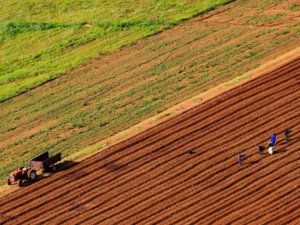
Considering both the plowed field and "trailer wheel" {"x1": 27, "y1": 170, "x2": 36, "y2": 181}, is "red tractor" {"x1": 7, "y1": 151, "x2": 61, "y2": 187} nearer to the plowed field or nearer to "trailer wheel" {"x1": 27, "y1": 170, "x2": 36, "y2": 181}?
"trailer wheel" {"x1": 27, "y1": 170, "x2": 36, "y2": 181}

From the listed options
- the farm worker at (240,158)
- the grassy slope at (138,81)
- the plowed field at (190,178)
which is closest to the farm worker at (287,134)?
the plowed field at (190,178)

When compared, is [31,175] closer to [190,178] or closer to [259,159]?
[190,178]

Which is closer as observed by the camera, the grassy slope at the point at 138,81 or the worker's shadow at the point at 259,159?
the worker's shadow at the point at 259,159

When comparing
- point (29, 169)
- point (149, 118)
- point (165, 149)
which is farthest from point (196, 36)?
point (29, 169)

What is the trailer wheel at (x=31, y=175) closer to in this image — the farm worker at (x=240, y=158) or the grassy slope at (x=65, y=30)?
the farm worker at (x=240, y=158)

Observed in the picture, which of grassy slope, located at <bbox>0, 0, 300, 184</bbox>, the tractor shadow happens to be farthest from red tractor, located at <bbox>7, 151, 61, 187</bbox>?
grassy slope, located at <bbox>0, 0, 300, 184</bbox>

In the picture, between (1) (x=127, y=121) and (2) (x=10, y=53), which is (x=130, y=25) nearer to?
(2) (x=10, y=53)
